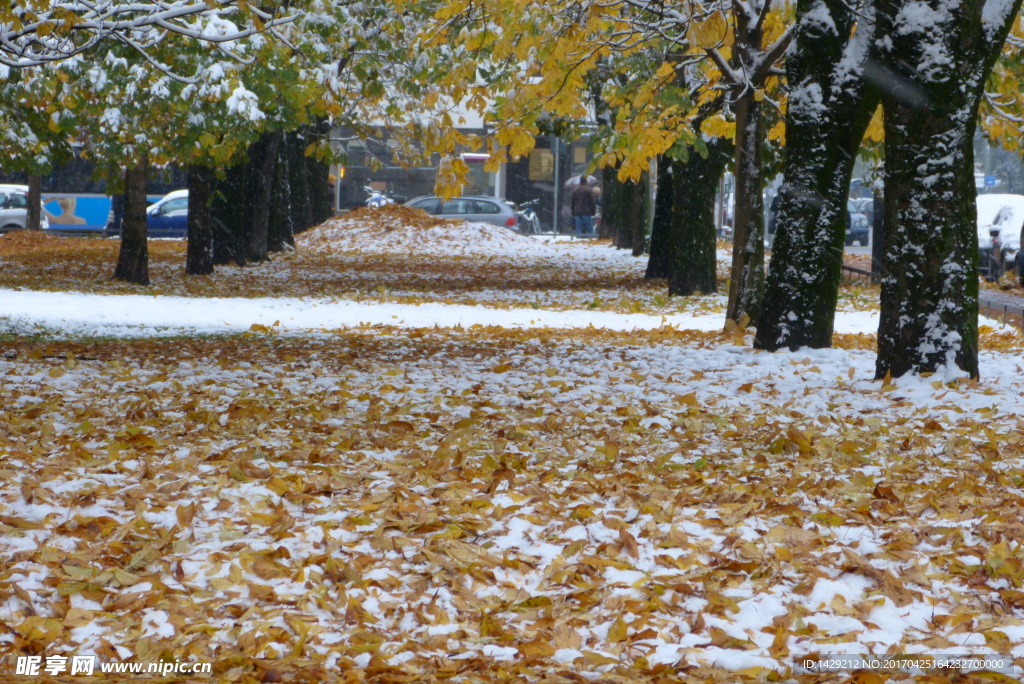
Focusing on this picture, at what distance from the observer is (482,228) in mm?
33062

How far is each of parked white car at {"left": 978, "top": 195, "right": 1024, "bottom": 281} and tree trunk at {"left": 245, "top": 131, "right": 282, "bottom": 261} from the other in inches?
527

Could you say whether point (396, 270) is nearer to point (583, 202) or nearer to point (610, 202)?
point (610, 202)

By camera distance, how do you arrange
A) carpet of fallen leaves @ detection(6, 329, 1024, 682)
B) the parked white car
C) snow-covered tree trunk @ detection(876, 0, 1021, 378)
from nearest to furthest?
carpet of fallen leaves @ detection(6, 329, 1024, 682) → snow-covered tree trunk @ detection(876, 0, 1021, 378) → the parked white car

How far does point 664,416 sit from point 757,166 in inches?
200

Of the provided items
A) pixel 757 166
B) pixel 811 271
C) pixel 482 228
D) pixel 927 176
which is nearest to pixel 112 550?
pixel 927 176

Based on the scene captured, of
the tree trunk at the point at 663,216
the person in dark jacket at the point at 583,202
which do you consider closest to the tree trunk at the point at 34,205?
the person in dark jacket at the point at 583,202

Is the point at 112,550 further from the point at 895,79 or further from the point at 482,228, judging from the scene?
the point at 482,228

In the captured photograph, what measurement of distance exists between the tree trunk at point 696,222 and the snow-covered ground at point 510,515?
6.44m

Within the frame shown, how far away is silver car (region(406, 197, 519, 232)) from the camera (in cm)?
3697

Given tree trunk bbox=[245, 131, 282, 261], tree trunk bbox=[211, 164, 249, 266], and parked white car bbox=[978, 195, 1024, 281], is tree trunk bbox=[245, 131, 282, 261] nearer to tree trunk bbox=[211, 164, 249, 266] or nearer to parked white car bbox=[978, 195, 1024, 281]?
tree trunk bbox=[211, 164, 249, 266]

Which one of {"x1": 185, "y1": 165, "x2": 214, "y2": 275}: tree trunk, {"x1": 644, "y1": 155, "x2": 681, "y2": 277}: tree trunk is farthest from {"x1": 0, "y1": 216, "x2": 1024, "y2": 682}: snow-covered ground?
{"x1": 185, "y1": 165, "x2": 214, "y2": 275}: tree trunk

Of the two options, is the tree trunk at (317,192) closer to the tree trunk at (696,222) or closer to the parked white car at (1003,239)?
the parked white car at (1003,239)

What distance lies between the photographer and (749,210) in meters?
12.0

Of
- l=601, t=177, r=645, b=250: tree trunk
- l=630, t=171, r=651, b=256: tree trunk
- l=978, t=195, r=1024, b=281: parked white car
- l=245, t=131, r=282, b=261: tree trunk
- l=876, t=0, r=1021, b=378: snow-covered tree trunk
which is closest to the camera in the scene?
l=876, t=0, r=1021, b=378: snow-covered tree trunk
